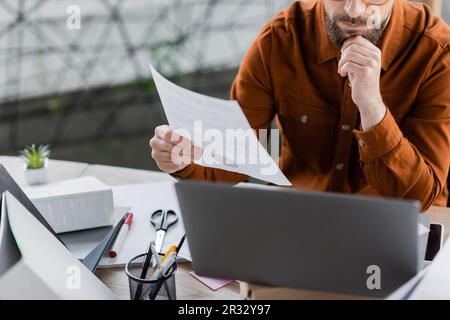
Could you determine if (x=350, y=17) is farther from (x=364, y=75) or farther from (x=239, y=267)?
(x=239, y=267)

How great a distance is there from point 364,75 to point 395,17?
24 centimetres

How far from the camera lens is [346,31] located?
43.6 inches

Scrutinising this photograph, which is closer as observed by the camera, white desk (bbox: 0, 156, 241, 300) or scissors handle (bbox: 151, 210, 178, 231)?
white desk (bbox: 0, 156, 241, 300)

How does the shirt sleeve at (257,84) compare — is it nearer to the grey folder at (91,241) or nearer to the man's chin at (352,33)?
the man's chin at (352,33)

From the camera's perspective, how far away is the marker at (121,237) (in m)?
0.92

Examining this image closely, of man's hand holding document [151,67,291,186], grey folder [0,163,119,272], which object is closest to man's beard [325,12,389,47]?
man's hand holding document [151,67,291,186]

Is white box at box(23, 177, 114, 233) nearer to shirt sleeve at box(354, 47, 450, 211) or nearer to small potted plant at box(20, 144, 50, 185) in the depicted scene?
small potted plant at box(20, 144, 50, 185)

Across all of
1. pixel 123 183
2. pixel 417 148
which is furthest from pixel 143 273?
pixel 417 148

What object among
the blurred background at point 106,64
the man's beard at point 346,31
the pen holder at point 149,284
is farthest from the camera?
the blurred background at point 106,64

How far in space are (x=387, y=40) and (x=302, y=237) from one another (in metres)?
0.74

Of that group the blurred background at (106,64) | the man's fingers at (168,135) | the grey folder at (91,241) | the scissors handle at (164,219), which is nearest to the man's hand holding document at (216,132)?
the man's fingers at (168,135)

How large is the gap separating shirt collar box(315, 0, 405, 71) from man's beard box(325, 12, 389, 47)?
16mm

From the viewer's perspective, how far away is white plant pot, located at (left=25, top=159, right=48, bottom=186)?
1215mm

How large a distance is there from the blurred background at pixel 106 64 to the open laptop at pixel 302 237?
2067mm
